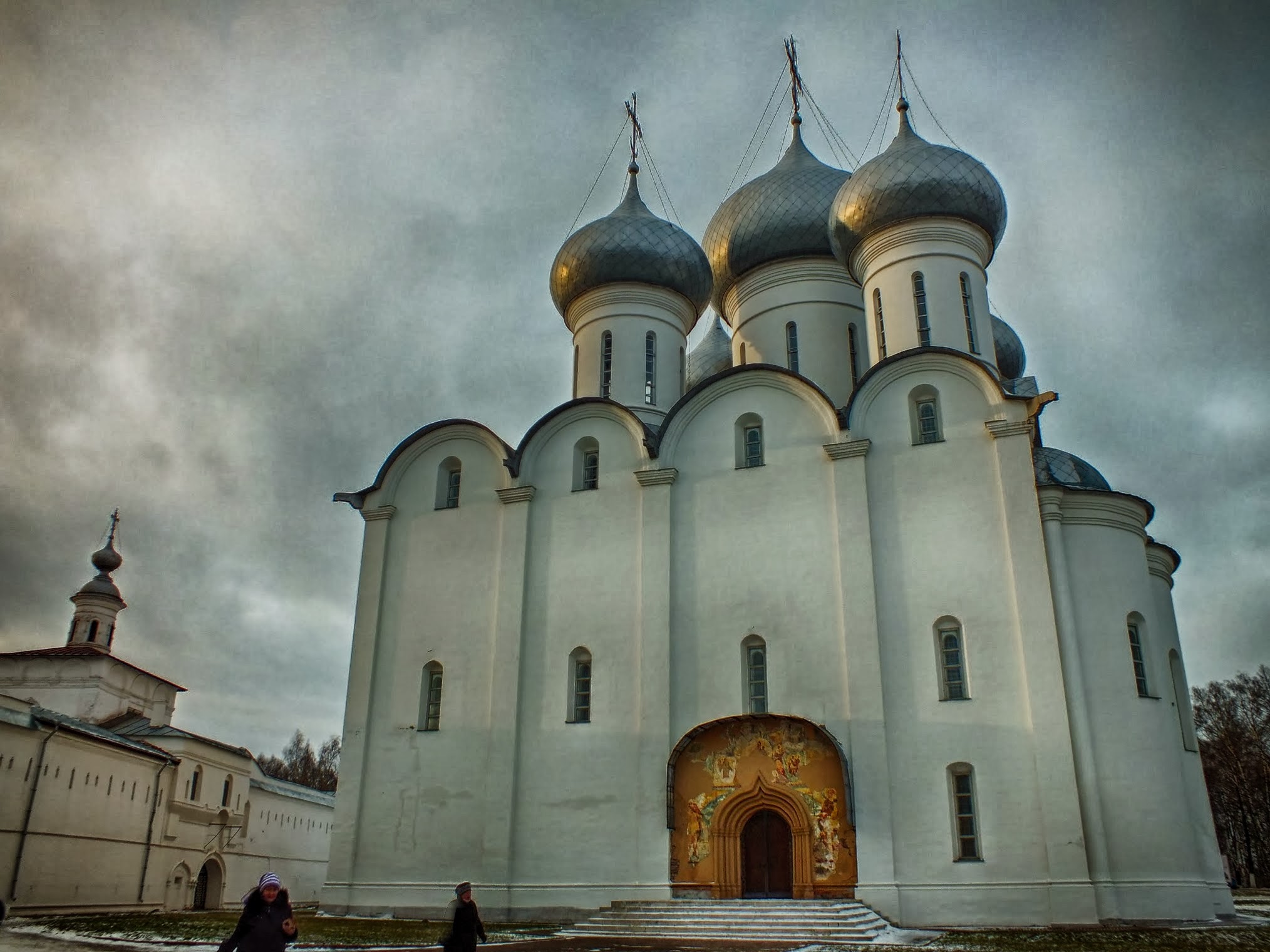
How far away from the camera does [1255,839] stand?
2772 centimetres

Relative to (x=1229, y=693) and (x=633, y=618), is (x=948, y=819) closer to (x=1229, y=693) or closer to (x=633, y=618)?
(x=633, y=618)

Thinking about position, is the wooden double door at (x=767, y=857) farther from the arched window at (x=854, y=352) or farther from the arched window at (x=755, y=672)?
the arched window at (x=854, y=352)

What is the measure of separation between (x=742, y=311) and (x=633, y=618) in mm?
6662

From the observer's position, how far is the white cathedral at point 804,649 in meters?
11.4

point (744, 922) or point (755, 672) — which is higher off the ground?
point (755, 672)

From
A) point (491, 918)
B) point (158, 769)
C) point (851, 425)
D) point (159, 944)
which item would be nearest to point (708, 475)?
point (851, 425)

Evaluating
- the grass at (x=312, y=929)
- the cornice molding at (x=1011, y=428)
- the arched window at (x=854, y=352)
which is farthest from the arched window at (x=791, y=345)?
the grass at (x=312, y=929)

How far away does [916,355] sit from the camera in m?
13.5

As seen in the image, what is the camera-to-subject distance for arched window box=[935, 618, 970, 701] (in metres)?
12.0

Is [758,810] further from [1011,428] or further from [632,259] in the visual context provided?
[632,259]

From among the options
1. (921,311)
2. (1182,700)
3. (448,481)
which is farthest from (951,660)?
(448,481)

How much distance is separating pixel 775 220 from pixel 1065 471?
6774 mm

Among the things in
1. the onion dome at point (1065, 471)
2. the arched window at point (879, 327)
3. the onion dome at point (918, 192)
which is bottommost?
the onion dome at point (1065, 471)

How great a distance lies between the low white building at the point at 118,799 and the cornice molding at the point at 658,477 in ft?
36.4
